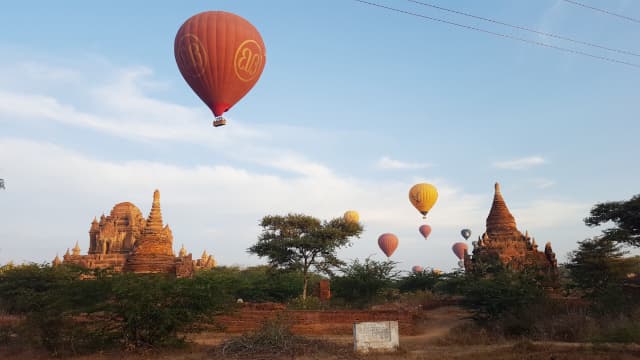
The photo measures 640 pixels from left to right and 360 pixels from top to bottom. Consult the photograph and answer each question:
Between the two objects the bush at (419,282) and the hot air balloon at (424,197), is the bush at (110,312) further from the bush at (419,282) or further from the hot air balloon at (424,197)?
the hot air balloon at (424,197)

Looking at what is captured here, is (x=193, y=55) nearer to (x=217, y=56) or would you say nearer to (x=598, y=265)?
(x=217, y=56)

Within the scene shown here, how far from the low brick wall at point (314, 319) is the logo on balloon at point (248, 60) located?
9804 mm

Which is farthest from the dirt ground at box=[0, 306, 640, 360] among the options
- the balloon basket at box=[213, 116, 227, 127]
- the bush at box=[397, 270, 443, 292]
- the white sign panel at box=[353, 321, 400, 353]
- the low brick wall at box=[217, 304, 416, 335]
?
the bush at box=[397, 270, 443, 292]

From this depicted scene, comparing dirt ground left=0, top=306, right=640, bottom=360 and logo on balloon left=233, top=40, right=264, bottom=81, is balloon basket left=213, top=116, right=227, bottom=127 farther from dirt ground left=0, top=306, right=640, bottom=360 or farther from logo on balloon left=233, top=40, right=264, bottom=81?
dirt ground left=0, top=306, right=640, bottom=360

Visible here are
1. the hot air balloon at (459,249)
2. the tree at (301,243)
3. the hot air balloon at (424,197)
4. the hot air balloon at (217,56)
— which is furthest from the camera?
the hot air balloon at (459,249)

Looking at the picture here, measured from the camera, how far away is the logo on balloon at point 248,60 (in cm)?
1725

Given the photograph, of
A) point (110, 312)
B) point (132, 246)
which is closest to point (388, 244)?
point (132, 246)

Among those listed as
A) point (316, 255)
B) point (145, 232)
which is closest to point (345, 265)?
point (316, 255)

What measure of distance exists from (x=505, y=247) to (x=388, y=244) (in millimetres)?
34258

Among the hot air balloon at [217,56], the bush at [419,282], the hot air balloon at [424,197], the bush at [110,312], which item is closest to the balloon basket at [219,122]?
the hot air balloon at [217,56]

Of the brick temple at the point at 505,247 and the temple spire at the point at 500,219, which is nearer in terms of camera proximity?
the brick temple at the point at 505,247

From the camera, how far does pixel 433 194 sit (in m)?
50.7

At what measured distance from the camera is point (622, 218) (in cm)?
2333

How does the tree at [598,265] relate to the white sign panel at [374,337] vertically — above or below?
above
